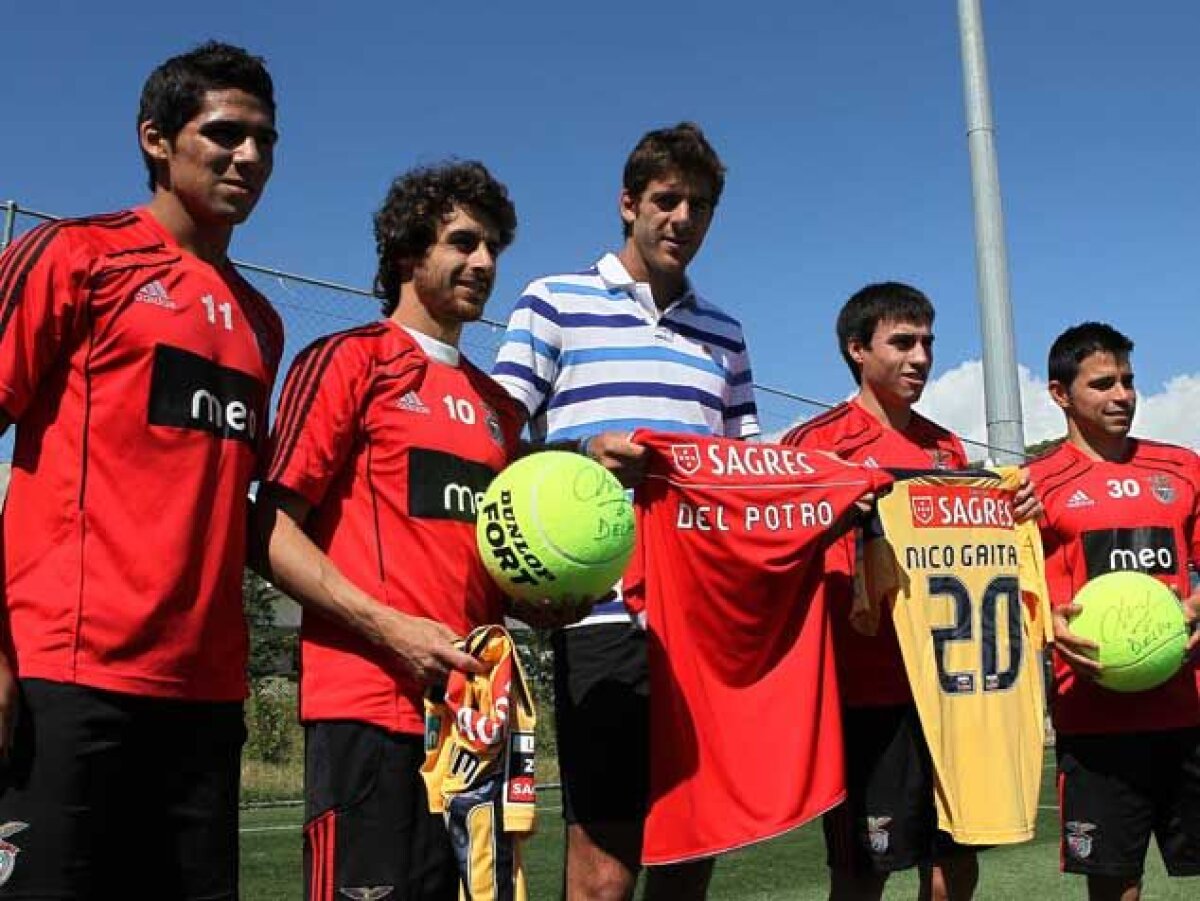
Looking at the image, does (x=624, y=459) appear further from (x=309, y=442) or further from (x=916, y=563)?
(x=916, y=563)

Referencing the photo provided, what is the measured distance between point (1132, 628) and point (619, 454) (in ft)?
6.66

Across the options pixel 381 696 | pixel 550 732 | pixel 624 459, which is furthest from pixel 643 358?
pixel 550 732

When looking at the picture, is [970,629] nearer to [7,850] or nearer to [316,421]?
[316,421]

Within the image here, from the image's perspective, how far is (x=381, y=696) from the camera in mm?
2740

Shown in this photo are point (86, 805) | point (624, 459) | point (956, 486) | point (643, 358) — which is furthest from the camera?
point (956, 486)

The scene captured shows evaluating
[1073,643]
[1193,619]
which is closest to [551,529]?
[1073,643]

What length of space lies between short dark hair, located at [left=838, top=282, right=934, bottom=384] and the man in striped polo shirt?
2.02 feet

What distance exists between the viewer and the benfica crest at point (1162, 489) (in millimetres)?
4754

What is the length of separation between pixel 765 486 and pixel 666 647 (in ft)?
1.82

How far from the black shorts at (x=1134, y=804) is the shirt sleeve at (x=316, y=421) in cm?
315

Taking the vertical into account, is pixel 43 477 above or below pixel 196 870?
above

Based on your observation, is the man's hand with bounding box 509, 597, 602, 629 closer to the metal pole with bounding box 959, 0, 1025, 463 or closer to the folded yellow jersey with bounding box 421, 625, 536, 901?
the folded yellow jersey with bounding box 421, 625, 536, 901

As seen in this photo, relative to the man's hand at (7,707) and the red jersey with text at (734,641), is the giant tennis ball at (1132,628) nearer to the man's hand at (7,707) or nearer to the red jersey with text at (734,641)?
the red jersey with text at (734,641)

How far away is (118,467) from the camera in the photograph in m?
2.50
